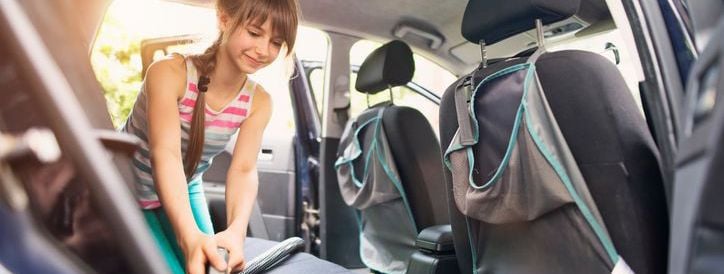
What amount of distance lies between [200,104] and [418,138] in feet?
3.42

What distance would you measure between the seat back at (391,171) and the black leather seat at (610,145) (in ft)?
2.56

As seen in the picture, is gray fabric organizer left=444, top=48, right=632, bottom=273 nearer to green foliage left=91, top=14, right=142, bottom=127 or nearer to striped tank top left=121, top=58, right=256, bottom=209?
striped tank top left=121, top=58, right=256, bottom=209

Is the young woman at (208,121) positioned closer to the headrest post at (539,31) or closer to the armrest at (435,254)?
the headrest post at (539,31)

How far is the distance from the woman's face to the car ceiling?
3.48 feet

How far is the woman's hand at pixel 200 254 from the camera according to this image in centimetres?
94

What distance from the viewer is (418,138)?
2.11m

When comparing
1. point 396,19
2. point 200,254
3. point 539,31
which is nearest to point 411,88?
point 396,19

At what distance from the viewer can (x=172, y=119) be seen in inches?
44.7

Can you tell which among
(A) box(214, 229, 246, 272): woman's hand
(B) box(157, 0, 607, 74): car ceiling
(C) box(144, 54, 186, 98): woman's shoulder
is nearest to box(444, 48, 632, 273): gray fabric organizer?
(A) box(214, 229, 246, 272): woman's hand

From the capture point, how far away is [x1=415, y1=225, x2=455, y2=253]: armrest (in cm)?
181

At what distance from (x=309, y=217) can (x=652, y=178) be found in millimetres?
1685

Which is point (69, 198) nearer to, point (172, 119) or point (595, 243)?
point (172, 119)

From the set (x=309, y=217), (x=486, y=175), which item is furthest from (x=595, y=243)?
(x=309, y=217)

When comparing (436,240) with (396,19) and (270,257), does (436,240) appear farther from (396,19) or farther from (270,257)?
(396,19)
